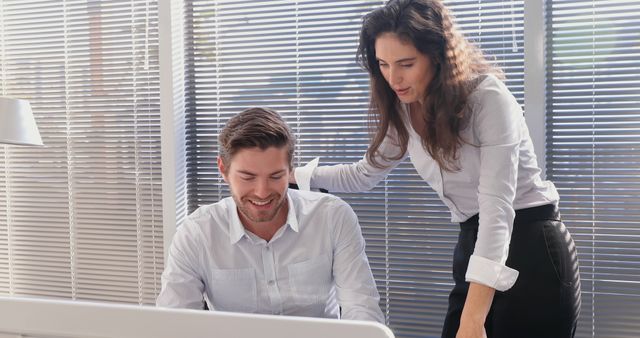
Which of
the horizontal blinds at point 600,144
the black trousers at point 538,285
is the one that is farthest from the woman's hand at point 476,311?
the horizontal blinds at point 600,144

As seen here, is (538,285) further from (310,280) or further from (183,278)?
(183,278)

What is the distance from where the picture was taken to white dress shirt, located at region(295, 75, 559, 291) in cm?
160

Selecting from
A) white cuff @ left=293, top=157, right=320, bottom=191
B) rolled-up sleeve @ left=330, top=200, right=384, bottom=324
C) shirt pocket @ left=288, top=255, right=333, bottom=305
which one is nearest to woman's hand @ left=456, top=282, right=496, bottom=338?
rolled-up sleeve @ left=330, top=200, right=384, bottom=324

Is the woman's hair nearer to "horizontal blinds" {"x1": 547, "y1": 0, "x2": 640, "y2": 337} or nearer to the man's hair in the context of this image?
the man's hair

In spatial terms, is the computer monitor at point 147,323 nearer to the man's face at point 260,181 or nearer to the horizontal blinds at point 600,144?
the man's face at point 260,181

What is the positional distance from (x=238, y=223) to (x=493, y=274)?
2.33ft

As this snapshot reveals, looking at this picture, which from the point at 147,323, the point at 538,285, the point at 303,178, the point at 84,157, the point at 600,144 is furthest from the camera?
the point at 84,157

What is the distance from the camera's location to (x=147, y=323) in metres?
0.66

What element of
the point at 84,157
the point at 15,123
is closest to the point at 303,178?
the point at 15,123

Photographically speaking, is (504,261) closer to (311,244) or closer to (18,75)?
(311,244)

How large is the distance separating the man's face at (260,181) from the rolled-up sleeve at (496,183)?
0.53 meters

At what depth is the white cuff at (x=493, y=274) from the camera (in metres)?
1.58

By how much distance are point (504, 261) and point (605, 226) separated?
0.98 m

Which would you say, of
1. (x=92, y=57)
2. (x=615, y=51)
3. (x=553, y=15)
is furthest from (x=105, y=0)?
(x=615, y=51)
